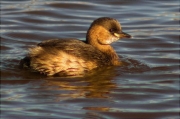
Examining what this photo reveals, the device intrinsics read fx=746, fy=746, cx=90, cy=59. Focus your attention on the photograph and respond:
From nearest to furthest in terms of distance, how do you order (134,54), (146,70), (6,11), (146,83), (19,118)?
(19,118)
(146,83)
(146,70)
(134,54)
(6,11)

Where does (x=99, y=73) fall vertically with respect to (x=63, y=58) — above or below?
below

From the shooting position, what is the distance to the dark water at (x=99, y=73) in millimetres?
10000

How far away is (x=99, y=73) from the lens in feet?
39.0

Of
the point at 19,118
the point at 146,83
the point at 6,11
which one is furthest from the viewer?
the point at 6,11

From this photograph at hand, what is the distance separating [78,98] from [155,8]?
21.8 ft

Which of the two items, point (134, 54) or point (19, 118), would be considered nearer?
point (19, 118)

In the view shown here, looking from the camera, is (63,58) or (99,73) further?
(99,73)

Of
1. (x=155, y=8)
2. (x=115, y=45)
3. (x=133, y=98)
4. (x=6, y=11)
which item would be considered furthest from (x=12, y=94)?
(x=155, y=8)

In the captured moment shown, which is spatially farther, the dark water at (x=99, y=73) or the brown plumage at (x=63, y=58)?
the brown plumage at (x=63, y=58)

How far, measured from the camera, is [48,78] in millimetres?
11422

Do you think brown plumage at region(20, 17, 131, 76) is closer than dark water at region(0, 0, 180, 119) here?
No

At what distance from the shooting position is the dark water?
394 inches

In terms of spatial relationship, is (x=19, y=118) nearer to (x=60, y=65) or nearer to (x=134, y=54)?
(x=60, y=65)

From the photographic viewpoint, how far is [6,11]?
15953 millimetres
